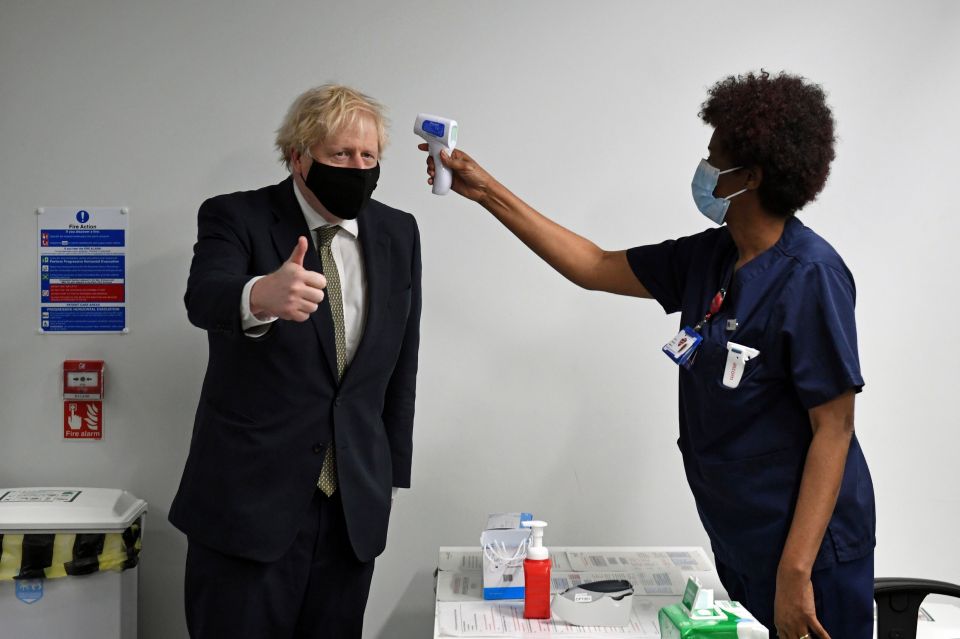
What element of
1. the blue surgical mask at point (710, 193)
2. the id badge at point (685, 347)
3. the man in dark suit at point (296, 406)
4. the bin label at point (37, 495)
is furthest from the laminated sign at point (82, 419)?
the blue surgical mask at point (710, 193)

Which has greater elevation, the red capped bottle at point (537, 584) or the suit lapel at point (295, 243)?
the suit lapel at point (295, 243)

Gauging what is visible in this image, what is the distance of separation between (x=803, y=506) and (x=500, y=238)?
1146mm

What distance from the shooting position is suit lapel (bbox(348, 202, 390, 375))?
174cm

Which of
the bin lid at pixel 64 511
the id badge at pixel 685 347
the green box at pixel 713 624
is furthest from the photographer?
the bin lid at pixel 64 511

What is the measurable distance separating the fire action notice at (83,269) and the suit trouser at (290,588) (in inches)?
36.4

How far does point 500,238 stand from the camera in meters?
2.39

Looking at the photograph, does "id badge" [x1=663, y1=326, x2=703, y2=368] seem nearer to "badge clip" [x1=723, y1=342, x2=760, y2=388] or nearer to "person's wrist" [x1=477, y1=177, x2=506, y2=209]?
"badge clip" [x1=723, y1=342, x2=760, y2=388]

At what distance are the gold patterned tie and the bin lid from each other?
773mm

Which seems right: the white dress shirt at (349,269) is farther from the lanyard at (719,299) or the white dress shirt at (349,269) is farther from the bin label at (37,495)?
the bin label at (37,495)

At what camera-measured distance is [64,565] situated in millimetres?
2150

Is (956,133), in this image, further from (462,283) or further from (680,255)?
(462,283)

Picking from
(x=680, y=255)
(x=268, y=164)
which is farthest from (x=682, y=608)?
(x=268, y=164)

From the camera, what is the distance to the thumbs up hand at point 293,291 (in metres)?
1.36

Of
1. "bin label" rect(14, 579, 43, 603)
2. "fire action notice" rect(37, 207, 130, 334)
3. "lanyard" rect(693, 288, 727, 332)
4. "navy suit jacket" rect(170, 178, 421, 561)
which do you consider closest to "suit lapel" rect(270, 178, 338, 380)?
"navy suit jacket" rect(170, 178, 421, 561)
